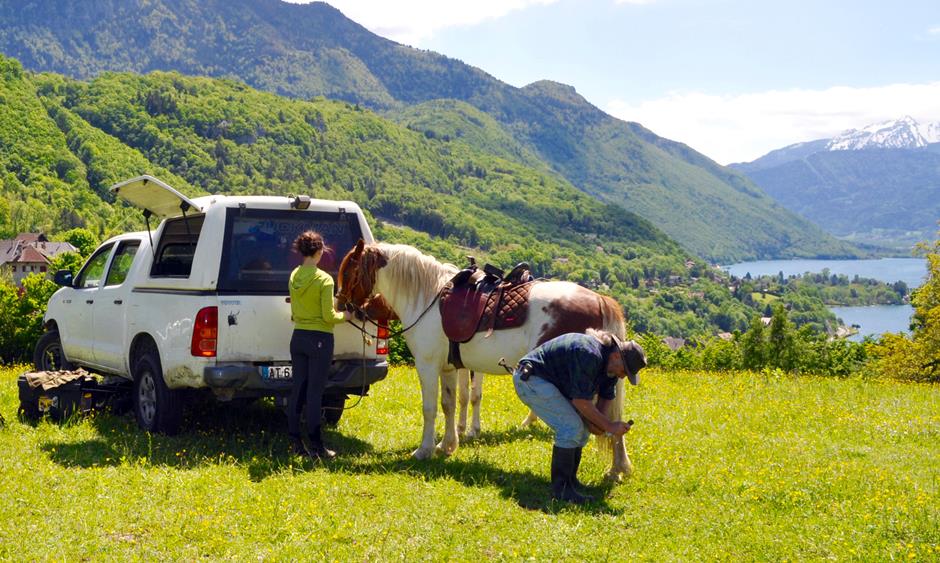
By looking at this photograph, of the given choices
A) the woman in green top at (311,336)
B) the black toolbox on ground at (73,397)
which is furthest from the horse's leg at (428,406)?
the black toolbox on ground at (73,397)

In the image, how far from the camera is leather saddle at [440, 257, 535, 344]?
25.0 feet

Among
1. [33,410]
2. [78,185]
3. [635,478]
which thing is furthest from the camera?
[78,185]

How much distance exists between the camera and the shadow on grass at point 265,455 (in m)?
7.13

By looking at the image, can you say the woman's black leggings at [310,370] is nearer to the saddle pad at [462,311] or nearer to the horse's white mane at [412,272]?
the horse's white mane at [412,272]

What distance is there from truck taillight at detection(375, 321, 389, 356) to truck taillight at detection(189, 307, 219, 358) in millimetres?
1780

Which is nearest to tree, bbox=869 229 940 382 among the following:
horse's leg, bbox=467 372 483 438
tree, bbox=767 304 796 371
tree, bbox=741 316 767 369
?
tree, bbox=767 304 796 371

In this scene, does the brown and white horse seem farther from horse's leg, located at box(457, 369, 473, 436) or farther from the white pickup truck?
horse's leg, located at box(457, 369, 473, 436)

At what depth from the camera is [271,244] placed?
8516mm

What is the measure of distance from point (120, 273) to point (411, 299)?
4044mm

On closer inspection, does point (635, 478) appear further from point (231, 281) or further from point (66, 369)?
point (66, 369)

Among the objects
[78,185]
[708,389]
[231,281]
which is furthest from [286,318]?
[78,185]

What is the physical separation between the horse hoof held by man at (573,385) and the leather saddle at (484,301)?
924mm

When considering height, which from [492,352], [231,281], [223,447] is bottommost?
[223,447]

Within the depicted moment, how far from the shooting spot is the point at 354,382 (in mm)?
8453
